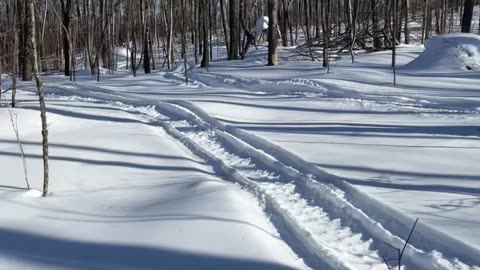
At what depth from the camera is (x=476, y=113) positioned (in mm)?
9516

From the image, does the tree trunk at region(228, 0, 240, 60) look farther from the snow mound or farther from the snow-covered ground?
the snow-covered ground

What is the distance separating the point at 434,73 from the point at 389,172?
10.6m

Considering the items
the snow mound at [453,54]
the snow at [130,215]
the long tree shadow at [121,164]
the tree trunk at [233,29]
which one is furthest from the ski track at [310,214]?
the tree trunk at [233,29]

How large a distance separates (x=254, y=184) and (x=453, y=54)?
1282 cm

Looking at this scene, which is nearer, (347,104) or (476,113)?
(476,113)

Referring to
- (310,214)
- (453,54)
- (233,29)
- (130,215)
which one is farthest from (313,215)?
(233,29)

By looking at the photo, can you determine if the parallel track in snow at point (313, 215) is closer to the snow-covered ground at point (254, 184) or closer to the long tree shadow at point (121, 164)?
the snow-covered ground at point (254, 184)

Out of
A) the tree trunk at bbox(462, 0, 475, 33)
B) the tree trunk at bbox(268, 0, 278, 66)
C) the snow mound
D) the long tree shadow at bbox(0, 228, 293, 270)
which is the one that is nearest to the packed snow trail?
the long tree shadow at bbox(0, 228, 293, 270)

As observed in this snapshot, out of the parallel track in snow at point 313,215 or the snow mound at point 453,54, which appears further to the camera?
the snow mound at point 453,54

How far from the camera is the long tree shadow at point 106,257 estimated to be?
3916mm

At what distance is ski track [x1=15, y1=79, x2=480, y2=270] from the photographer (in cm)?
389

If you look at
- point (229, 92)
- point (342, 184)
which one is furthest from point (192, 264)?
point (229, 92)

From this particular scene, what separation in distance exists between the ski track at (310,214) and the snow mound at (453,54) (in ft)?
34.4

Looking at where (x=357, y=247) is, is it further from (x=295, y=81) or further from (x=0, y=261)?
(x=295, y=81)
